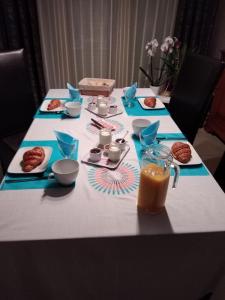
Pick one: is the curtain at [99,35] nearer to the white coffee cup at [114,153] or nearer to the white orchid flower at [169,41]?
the white orchid flower at [169,41]

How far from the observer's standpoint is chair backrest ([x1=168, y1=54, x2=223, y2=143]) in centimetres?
132

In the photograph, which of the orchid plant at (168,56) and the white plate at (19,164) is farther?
the orchid plant at (168,56)

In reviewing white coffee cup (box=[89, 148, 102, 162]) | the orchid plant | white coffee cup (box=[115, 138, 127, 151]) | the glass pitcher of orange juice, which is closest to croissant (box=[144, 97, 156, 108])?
white coffee cup (box=[115, 138, 127, 151])

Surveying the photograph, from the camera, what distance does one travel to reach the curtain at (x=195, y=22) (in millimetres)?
2314

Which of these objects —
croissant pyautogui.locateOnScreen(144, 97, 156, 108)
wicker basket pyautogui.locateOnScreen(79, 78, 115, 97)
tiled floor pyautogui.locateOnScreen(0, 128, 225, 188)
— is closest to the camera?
croissant pyautogui.locateOnScreen(144, 97, 156, 108)

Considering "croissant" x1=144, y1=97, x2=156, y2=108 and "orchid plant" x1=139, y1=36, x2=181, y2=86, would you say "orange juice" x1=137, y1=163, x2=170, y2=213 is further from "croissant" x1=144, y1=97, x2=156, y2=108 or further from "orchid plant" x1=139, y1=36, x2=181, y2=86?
"orchid plant" x1=139, y1=36, x2=181, y2=86

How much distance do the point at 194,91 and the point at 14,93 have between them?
1189mm

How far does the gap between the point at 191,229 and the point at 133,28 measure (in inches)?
93.2

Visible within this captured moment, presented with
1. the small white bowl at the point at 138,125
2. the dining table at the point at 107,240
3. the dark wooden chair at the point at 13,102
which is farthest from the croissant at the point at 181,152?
the dark wooden chair at the point at 13,102

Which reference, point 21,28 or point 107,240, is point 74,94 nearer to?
point 107,240

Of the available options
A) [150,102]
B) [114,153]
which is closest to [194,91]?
[150,102]

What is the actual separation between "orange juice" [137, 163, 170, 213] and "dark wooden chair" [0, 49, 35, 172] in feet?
3.31

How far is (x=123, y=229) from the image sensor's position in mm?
643

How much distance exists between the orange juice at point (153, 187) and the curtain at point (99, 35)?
218 cm
